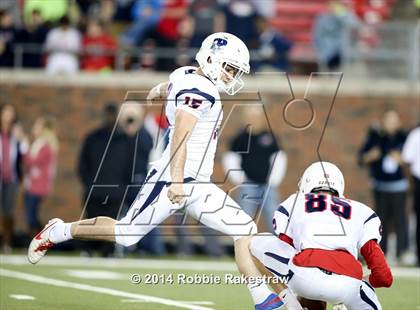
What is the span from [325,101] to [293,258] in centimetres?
918

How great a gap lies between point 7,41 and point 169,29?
2.35 m

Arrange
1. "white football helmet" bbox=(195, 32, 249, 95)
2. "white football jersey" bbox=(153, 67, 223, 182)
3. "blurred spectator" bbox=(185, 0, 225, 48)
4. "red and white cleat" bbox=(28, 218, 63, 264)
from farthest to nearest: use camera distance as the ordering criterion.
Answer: "blurred spectator" bbox=(185, 0, 225, 48) → "red and white cleat" bbox=(28, 218, 63, 264) → "white football helmet" bbox=(195, 32, 249, 95) → "white football jersey" bbox=(153, 67, 223, 182)

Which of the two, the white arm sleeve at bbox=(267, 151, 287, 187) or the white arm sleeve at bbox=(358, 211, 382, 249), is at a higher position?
the white arm sleeve at bbox=(358, 211, 382, 249)

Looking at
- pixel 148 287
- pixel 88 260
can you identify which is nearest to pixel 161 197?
pixel 148 287

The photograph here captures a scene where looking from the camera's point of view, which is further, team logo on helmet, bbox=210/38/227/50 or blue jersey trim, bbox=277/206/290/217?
team logo on helmet, bbox=210/38/227/50

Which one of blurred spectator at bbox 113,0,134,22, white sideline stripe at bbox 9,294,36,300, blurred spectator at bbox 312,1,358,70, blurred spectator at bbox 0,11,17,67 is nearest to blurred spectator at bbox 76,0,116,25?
blurred spectator at bbox 113,0,134,22

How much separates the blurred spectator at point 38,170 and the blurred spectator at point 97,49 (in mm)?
1624

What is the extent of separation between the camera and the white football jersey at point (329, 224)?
722cm

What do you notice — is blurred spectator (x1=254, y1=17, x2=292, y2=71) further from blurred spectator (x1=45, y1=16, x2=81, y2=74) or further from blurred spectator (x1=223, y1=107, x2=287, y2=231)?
blurred spectator (x1=45, y1=16, x2=81, y2=74)

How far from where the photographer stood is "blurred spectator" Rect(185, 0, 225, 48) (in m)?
16.4

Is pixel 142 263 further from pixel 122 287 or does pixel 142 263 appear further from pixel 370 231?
pixel 370 231

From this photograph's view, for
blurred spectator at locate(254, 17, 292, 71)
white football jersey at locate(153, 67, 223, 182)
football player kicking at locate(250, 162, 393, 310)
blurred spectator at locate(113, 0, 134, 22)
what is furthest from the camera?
blurred spectator at locate(113, 0, 134, 22)

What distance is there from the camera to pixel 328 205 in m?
7.32

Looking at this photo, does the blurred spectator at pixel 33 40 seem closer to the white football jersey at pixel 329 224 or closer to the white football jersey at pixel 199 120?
the white football jersey at pixel 199 120
